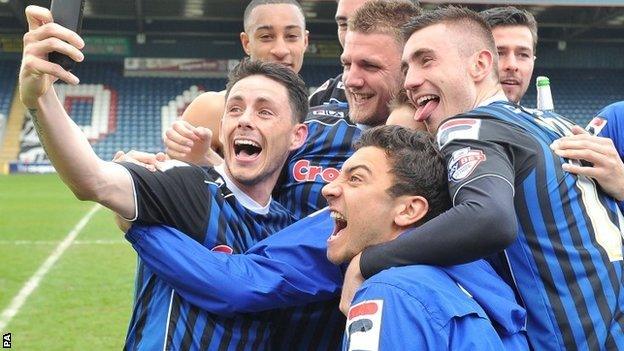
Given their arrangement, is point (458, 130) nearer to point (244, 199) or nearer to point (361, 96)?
point (244, 199)

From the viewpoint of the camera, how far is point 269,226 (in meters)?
3.03

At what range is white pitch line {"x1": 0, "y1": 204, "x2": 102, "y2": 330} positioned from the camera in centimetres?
805

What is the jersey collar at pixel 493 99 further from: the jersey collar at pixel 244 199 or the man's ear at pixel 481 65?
the jersey collar at pixel 244 199

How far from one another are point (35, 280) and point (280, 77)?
25.1 feet

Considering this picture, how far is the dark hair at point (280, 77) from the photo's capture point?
320 centimetres

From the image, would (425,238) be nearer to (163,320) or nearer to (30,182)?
(163,320)

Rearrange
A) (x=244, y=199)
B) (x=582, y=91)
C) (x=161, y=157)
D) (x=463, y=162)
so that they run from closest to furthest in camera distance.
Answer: (x=463, y=162)
(x=161, y=157)
(x=244, y=199)
(x=582, y=91)

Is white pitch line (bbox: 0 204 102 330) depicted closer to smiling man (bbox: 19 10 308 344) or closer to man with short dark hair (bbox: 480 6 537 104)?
smiling man (bbox: 19 10 308 344)

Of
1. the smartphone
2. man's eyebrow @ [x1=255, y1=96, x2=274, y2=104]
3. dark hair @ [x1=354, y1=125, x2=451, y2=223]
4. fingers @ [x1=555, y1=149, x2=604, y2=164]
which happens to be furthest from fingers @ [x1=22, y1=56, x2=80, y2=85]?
fingers @ [x1=555, y1=149, x2=604, y2=164]

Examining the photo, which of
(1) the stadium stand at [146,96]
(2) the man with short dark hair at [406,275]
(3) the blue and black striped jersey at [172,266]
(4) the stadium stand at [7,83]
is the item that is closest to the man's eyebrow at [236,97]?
(3) the blue and black striped jersey at [172,266]

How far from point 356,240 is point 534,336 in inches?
24.1

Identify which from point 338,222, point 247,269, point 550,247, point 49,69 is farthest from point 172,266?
point 550,247

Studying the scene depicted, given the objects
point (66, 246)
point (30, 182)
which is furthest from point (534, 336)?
point (30, 182)

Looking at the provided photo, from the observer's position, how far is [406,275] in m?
2.07
